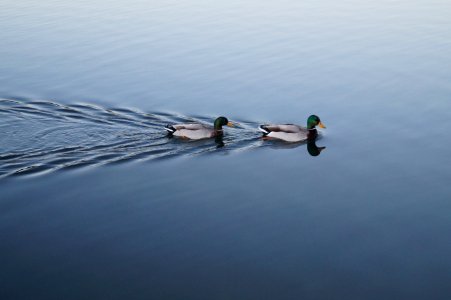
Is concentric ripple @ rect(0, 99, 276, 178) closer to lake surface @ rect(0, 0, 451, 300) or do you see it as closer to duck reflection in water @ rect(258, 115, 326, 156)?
lake surface @ rect(0, 0, 451, 300)

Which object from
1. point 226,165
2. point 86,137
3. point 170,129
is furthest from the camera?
point 170,129

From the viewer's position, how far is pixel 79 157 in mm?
14578

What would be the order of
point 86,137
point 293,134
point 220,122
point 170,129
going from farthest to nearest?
point 220,122, point 293,134, point 170,129, point 86,137

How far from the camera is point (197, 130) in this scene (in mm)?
15750

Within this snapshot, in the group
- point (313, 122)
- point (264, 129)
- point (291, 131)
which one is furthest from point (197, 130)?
point (313, 122)

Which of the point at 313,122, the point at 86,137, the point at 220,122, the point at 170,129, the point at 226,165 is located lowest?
the point at 226,165

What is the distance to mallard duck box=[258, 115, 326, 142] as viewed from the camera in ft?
51.3

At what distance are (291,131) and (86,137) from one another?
458cm

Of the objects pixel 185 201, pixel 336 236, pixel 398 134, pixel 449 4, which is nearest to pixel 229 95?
pixel 398 134

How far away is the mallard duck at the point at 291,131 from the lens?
51.3 feet

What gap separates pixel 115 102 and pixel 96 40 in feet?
24.4

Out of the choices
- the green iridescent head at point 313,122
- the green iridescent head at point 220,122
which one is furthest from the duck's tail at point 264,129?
the green iridescent head at point 313,122

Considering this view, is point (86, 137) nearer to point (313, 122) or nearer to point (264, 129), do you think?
point (264, 129)

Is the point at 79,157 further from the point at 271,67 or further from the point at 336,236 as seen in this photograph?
the point at 271,67
